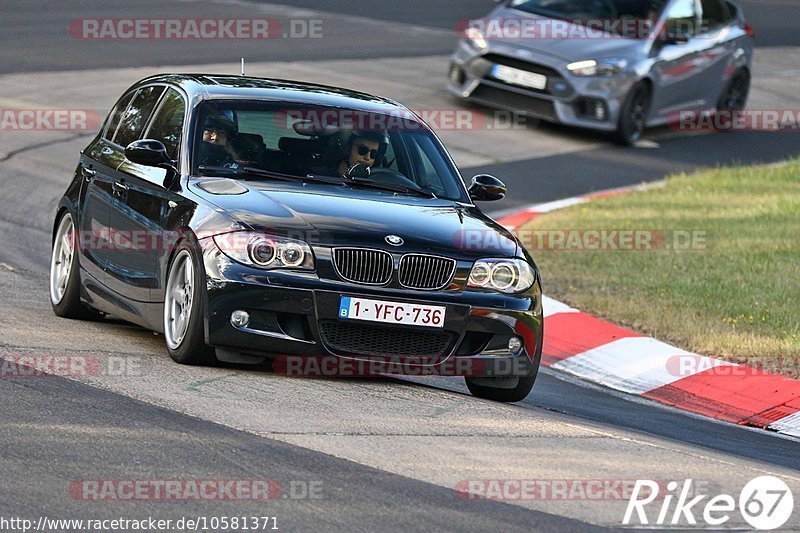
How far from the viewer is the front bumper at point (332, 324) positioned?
25.6ft

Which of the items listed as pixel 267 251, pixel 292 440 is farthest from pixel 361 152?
pixel 292 440

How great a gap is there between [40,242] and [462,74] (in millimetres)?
8038

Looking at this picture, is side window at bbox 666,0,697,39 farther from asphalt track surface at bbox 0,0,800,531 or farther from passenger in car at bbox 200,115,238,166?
passenger in car at bbox 200,115,238,166

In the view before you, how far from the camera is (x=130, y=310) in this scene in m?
8.93

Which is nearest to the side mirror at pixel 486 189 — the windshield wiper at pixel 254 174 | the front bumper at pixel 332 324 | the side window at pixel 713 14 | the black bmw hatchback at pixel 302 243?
the black bmw hatchback at pixel 302 243

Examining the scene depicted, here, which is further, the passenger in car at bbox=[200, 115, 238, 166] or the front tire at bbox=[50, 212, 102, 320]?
the front tire at bbox=[50, 212, 102, 320]

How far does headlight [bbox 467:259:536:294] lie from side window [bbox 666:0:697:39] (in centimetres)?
1260

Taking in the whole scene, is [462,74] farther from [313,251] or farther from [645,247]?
[313,251]

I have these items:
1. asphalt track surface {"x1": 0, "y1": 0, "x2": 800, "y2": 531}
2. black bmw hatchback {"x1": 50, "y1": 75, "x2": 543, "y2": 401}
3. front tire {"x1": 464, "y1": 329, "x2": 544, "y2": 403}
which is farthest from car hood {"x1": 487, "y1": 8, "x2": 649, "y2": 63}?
front tire {"x1": 464, "y1": 329, "x2": 544, "y2": 403}

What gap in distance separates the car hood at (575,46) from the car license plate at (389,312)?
457 inches

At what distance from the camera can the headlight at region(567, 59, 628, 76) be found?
62.7 ft

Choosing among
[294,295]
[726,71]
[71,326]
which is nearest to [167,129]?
[71,326]

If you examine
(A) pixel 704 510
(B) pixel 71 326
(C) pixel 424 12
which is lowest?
(C) pixel 424 12

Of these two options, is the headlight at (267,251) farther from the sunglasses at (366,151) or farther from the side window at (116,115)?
the side window at (116,115)
